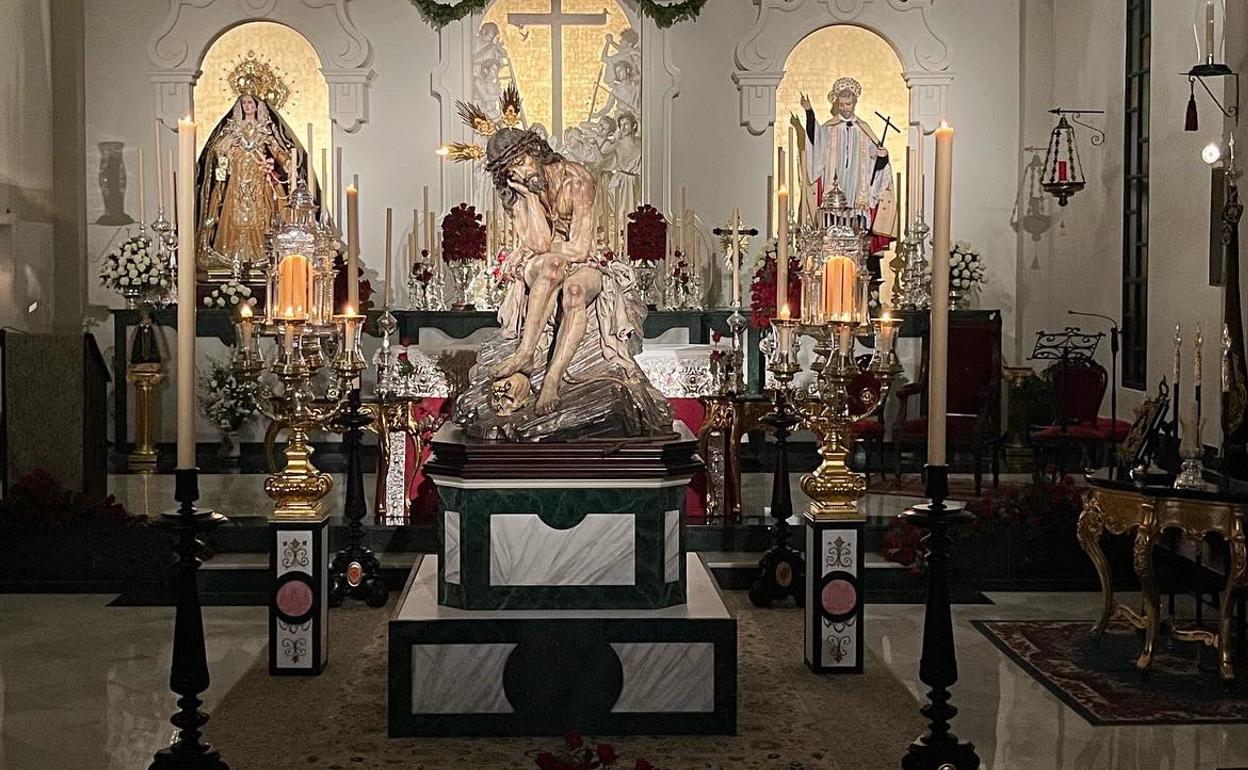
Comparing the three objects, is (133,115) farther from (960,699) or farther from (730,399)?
(960,699)

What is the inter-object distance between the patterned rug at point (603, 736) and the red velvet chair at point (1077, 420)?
13.2 ft

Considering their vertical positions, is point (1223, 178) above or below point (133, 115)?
below

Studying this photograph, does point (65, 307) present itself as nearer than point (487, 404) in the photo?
No

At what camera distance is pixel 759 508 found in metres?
10.4

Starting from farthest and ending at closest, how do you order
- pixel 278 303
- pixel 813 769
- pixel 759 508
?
pixel 759 508 < pixel 278 303 < pixel 813 769

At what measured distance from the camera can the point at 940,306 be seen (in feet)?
14.0

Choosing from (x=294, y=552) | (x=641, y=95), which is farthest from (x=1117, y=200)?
(x=294, y=552)

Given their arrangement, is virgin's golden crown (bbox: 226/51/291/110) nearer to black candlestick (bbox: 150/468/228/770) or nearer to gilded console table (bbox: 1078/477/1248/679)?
gilded console table (bbox: 1078/477/1248/679)

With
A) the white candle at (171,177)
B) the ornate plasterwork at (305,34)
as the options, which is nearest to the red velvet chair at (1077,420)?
the ornate plasterwork at (305,34)

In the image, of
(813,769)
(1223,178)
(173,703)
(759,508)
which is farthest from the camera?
(759,508)

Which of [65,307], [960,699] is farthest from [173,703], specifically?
[65,307]

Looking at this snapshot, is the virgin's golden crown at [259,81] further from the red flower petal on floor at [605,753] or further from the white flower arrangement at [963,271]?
the red flower petal on floor at [605,753]

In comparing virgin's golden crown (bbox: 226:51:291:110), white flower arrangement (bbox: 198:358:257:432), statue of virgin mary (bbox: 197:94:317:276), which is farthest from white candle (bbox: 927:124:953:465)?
virgin's golden crown (bbox: 226:51:291:110)

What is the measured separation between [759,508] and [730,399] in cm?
125
